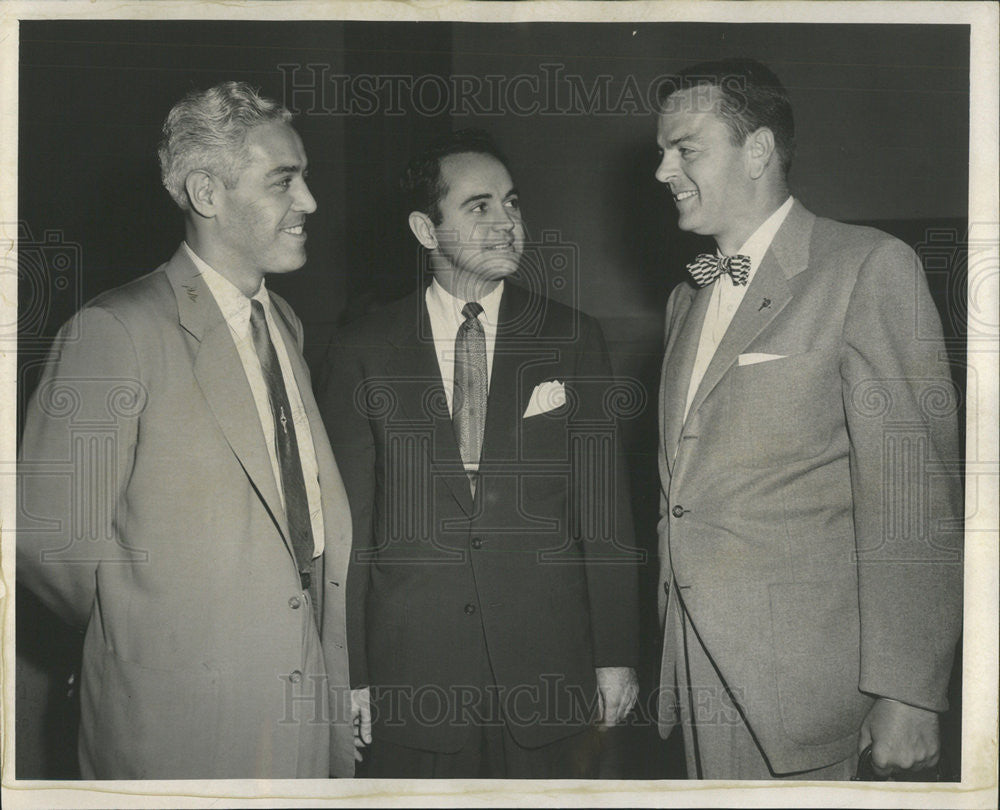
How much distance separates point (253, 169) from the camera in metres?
2.25

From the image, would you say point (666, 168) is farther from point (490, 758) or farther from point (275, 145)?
point (490, 758)

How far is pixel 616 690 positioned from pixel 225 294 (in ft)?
4.14

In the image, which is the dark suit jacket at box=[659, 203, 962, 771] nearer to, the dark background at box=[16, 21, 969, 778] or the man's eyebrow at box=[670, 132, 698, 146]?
the dark background at box=[16, 21, 969, 778]

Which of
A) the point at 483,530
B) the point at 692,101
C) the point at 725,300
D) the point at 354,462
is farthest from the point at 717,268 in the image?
the point at 354,462

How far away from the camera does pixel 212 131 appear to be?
7.47 ft

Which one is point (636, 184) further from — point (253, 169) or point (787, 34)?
point (253, 169)

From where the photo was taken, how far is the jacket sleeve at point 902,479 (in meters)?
2.18

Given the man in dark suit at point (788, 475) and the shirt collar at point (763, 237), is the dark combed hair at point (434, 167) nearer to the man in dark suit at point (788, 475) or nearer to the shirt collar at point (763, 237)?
the man in dark suit at point (788, 475)

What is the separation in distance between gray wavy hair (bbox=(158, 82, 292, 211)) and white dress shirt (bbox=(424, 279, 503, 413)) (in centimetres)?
52

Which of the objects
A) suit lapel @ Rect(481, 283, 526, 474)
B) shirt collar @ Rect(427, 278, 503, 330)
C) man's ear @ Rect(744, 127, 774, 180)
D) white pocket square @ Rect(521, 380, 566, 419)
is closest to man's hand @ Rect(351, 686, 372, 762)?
suit lapel @ Rect(481, 283, 526, 474)

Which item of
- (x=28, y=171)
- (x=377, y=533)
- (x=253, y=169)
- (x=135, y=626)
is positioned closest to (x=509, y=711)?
(x=377, y=533)

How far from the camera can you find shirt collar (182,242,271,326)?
222 cm

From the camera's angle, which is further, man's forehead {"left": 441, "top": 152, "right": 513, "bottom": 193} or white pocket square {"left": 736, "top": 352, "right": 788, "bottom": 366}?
man's forehead {"left": 441, "top": 152, "right": 513, "bottom": 193}

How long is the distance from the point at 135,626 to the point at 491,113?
1.42 m
